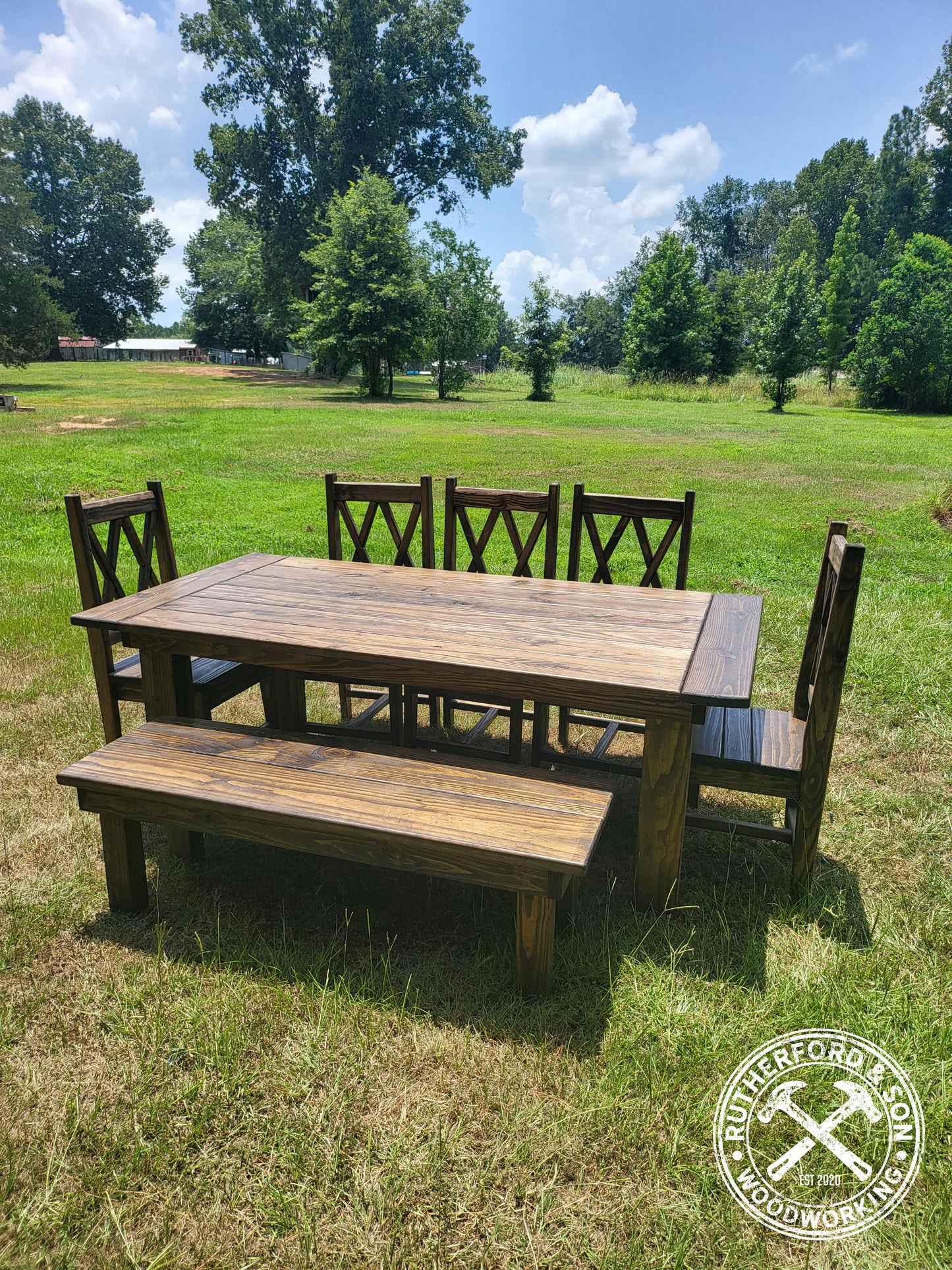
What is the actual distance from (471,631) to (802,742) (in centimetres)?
126

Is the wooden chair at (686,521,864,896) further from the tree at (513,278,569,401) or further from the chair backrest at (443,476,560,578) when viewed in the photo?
the tree at (513,278,569,401)

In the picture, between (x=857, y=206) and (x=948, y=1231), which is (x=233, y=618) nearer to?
(x=948, y=1231)

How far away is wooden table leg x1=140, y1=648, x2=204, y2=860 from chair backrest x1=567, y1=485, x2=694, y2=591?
1.73 m

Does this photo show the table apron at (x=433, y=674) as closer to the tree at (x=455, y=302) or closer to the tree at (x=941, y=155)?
the tree at (x=455, y=302)

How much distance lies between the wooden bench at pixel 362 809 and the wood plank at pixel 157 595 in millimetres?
472

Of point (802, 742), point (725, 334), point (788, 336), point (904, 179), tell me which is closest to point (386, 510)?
point (802, 742)

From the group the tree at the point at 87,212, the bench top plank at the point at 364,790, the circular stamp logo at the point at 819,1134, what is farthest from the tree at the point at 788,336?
the tree at the point at 87,212

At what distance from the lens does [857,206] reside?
57375 mm

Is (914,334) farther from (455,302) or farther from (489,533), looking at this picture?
(489,533)

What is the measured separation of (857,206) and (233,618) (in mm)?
68414

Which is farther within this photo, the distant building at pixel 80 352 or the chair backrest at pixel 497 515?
the distant building at pixel 80 352

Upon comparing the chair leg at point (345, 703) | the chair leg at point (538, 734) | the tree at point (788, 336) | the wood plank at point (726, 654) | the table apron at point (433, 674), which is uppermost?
the tree at point (788, 336)

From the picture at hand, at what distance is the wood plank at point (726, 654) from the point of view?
2.37 metres

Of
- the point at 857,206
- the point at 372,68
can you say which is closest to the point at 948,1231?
the point at 372,68
